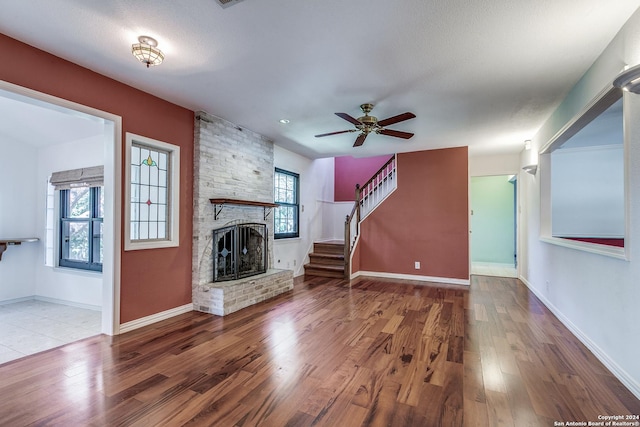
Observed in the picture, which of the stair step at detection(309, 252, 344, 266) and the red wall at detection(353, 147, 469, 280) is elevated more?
the red wall at detection(353, 147, 469, 280)

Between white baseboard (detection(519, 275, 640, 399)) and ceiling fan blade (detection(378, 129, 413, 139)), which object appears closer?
white baseboard (detection(519, 275, 640, 399))

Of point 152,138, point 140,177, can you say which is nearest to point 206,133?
point 152,138

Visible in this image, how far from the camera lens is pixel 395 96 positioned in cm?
348

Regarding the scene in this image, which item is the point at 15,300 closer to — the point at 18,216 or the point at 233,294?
the point at 18,216

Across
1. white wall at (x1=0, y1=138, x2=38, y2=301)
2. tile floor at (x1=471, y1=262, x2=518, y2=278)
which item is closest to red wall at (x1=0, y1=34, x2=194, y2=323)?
white wall at (x1=0, y1=138, x2=38, y2=301)

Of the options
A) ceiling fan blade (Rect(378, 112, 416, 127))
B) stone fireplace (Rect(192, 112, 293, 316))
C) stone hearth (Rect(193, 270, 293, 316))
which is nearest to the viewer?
ceiling fan blade (Rect(378, 112, 416, 127))

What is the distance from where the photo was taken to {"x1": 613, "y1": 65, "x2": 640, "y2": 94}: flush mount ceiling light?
5.43ft

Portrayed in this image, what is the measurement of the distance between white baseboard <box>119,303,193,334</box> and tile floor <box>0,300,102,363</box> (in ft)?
1.07

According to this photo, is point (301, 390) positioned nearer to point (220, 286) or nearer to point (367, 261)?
point (220, 286)

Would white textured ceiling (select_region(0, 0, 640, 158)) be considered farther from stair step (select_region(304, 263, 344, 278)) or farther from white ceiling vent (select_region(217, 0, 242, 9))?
stair step (select_region(304, 263, 344, 278))

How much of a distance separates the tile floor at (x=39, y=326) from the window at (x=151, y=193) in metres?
1.19

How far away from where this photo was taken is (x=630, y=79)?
170 cm

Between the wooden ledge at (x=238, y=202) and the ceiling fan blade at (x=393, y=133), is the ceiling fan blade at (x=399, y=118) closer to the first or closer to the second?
the ceiling fan blade at (x=393, y=133)

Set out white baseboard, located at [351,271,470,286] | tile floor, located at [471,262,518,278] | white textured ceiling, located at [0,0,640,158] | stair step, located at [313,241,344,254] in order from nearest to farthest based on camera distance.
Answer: white textured ceiling, located at [0,0,640,158]
white baseboard, located at [351,271,470,286]
tile floor, located at [471,262,518,278]
stair step, located at [313,241,344,254]
